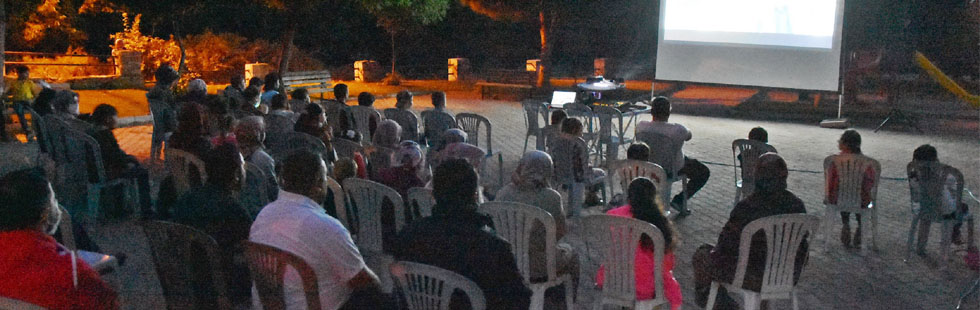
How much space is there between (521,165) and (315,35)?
24.4 metres

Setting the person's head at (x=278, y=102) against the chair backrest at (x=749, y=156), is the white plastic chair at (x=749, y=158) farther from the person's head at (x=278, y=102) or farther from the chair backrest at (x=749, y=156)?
the person's head at (x=278, y=102)

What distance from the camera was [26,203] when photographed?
3.15 metres

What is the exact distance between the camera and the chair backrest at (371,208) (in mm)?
5039

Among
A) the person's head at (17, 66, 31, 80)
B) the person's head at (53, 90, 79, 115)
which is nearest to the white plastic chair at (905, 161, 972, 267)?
the person's head at (53, 90, 79, 115)

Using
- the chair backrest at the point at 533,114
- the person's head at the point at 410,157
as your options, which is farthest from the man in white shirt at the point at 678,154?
the person's head at the point at 410,157

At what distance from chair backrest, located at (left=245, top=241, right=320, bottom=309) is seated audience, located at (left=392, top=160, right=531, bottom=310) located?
1.33 ft

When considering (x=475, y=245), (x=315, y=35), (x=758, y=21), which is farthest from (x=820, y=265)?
(x=315, y=35)

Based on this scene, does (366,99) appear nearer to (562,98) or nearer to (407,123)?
(407,123)

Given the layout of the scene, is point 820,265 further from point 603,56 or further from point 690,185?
point 603,56

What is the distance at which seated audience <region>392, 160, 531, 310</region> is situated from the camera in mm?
3322

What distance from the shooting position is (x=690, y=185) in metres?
7.93

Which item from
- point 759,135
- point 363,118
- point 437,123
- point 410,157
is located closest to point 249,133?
point 410,157

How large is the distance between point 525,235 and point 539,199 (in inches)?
16.0

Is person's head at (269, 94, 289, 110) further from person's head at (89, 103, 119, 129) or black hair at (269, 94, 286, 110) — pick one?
person's head at (89, 103, 119, 129)
